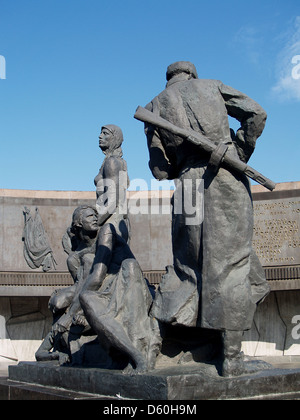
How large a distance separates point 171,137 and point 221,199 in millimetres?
622

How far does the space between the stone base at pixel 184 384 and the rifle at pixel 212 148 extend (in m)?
1.31

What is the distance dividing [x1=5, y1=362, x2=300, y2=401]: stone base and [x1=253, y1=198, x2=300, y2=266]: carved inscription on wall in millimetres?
8465

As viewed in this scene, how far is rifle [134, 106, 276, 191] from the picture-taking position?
3.81 meters

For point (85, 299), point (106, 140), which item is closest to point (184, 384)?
point (85, 299)

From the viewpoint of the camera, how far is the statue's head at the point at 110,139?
6.54 m

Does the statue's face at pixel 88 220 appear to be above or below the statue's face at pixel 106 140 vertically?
below

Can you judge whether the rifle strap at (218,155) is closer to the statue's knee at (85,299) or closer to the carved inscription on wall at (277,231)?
the statue's knee at (85,299)

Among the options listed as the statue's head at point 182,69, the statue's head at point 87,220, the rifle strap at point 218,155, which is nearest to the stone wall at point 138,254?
the statue's head at point 87,220

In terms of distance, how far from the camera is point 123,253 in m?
5.09

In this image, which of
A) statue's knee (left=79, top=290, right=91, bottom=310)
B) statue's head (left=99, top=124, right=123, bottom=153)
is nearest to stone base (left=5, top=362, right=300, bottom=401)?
statue's knee (left=79, top=290, right=91, bottom=310)

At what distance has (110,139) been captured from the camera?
6.55 metres

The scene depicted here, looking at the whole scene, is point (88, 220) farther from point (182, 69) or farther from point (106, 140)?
point (182, 69)
